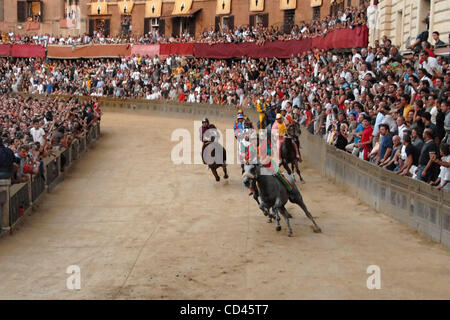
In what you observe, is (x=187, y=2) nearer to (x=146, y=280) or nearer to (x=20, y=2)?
(x=20, y=2)

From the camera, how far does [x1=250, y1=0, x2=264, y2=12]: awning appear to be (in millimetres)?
52500

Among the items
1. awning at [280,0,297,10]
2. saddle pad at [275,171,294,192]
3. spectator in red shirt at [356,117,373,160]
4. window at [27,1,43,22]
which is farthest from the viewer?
window at [27,1,43,22]

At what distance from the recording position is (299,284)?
33.2 feet

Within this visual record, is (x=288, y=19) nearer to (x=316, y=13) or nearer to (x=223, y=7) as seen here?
(x=316, y=13)

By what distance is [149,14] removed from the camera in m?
60.5

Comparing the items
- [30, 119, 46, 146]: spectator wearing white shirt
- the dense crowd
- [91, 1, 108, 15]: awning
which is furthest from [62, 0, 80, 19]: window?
[30, 119, 46, 146]: spectator wearing white shirt

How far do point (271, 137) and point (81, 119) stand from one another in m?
11.2

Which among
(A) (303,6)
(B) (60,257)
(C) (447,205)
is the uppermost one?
(A) (303,6)

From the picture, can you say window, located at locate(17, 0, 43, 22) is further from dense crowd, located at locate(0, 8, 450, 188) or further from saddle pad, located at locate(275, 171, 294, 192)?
saddle pad, located at locate(275, 171, 294, 192)

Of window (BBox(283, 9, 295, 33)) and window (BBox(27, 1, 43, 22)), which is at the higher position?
window (BBox(27, 1, 43, 22))

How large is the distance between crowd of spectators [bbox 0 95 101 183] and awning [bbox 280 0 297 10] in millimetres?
22838

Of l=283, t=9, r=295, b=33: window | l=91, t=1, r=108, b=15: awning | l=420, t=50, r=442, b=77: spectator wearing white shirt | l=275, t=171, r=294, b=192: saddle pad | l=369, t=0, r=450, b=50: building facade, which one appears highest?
l=91, t=1, r=108, b=15: awning

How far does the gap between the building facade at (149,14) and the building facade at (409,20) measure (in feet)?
35.2
